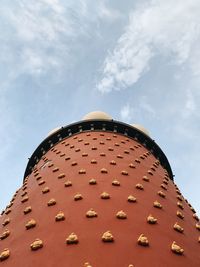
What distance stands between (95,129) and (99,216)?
8197 mm

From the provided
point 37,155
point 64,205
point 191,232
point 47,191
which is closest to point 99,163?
point 47,191

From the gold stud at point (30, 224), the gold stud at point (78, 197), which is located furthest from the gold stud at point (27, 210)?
the gold stud at point (78, 197)

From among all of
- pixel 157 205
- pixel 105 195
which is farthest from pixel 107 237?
pixel 157 205

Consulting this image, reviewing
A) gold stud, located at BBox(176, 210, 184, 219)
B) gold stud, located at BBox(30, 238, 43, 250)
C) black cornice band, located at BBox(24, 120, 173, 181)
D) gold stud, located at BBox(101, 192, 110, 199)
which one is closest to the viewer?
gold stud, located at BBox(30, 238, 43, 250)

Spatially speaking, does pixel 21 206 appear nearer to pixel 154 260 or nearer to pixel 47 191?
pixel 47 191

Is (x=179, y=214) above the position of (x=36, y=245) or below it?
above

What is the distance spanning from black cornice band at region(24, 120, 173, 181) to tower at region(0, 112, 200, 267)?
1.96 meters

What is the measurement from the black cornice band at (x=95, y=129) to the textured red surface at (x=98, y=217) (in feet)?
8.74

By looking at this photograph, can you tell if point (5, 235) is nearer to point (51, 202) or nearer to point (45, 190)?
point (51, 202)

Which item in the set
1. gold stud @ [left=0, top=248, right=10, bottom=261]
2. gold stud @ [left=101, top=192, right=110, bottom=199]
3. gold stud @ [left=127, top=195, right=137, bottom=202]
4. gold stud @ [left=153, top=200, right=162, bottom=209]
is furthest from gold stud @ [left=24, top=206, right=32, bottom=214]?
gold stud @ [left=153, top=200, right=162, bottom=209]

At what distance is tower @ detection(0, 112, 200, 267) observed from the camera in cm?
778

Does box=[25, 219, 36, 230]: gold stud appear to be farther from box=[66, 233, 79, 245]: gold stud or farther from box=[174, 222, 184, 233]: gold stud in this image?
box=[174, 222, 184, 233]: gold stud

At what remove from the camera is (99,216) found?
29.4ft

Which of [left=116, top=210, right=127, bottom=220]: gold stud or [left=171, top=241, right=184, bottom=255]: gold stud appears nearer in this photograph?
[left=171, top=241, right=184, bottom=255]: gold stud
